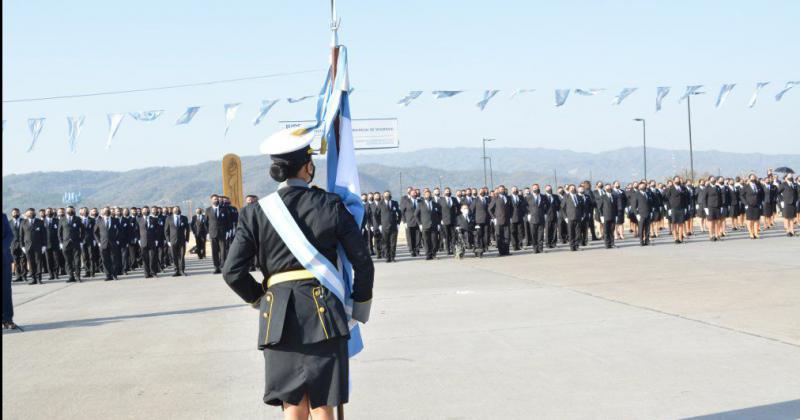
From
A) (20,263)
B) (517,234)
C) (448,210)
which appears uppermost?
(448,210)

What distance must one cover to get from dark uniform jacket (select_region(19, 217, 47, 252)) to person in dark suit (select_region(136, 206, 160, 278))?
2376 mm

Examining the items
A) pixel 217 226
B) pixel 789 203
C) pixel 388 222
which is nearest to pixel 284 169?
pixel 217 226

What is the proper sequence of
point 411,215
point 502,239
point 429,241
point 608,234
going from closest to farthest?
point 502,239, point 429,241, point 608,234, point 411,215

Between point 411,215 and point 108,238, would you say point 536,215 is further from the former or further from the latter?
point 108,238

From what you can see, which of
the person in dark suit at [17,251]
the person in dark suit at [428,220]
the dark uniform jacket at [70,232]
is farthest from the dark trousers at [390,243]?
the person in dark suit at [17,251]

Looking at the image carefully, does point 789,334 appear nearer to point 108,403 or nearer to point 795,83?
point 108,403

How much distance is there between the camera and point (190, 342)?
32.2 ft

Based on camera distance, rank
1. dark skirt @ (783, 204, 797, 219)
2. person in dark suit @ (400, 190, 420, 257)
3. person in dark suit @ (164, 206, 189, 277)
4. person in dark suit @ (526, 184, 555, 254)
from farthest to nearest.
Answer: dark skirt @ (783, 204, 797, 219), person in dark suit @ (400, 190, 420, 257), person in dark suit @ (526, 184, 555, 254), person in dark suit @ (164, 206, 189, 277)

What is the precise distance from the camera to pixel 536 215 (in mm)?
22969

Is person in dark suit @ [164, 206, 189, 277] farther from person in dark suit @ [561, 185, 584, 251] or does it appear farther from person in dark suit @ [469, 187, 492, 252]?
person in dark suit @ [561, 185, 584, 251]

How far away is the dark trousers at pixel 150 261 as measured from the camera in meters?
22.2

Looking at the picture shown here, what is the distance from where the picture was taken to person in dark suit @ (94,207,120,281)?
21516mm

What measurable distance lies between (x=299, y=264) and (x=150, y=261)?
63.0 ft

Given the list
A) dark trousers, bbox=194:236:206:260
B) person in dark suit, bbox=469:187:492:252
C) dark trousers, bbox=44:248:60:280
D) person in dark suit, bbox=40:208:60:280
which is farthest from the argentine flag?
dark trousers, bbox=194:236:206:260
